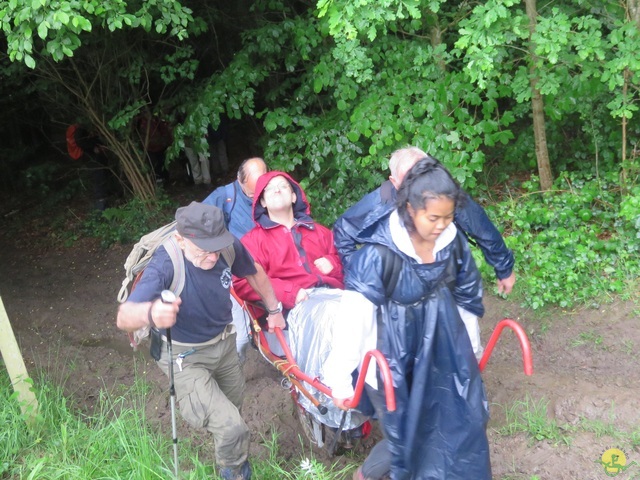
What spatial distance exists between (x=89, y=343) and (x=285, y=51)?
3734 millimetres

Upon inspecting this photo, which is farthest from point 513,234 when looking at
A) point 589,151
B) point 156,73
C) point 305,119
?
point 156,73

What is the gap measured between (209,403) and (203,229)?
0.96 m

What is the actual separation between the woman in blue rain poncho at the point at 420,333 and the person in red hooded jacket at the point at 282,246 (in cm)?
124

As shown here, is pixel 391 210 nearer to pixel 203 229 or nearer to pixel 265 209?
pixel 203 229

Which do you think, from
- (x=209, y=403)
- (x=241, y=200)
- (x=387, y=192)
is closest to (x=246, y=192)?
(x=241, y=200)

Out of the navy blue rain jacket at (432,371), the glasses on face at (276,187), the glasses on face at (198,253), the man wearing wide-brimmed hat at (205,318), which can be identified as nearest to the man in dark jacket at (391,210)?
the navy blue rain jacket at (432,371)

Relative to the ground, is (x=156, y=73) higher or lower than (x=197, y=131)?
higher

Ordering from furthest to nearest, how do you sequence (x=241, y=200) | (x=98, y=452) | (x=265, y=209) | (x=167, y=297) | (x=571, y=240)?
1. (x=571, y=240)
2. (x=241, y=200)
3. (x=265, y=209)
4. (x=98, y=452)
5. (x=167, y=297)

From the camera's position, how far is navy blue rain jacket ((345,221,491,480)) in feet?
9.11

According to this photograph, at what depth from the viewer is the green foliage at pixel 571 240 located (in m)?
5.23

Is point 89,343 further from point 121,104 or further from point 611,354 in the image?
point 611,354

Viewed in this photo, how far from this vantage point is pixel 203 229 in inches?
123

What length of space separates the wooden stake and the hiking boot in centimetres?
134

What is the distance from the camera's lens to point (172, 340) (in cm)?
346
